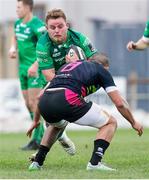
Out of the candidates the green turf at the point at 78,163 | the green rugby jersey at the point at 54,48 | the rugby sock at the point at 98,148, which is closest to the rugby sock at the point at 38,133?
the green turf at the point at 78,163

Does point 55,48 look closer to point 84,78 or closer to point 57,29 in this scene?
point 57,29

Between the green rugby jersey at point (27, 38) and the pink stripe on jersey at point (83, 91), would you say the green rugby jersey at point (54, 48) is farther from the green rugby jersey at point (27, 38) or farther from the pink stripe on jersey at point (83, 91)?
the green rugby jersey at point (27, 38)

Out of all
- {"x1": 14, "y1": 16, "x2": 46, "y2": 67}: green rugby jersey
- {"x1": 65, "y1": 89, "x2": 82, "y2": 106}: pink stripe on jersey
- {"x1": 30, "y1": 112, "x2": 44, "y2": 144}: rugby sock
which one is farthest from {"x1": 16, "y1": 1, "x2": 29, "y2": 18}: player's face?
{"x1": 65, "y1": 89, "x2": 82, "y2": 106}: pink stripe on jersey

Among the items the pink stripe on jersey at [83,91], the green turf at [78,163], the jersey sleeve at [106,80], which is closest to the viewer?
the green turf at [78,163]

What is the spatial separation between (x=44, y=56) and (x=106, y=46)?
23.0m

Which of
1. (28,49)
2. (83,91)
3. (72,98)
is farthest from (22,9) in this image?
(72,98)

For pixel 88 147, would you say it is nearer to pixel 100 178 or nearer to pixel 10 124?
pixel 100 178

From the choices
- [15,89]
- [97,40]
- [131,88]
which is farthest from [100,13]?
[15,89]

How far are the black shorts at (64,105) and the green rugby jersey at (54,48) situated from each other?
47.9 inches

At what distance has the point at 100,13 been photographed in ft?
128

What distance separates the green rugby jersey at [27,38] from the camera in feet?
48.5

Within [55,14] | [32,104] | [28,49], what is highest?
[55,14]

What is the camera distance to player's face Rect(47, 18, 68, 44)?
10766 mm

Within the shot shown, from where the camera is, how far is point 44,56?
11258 mm
